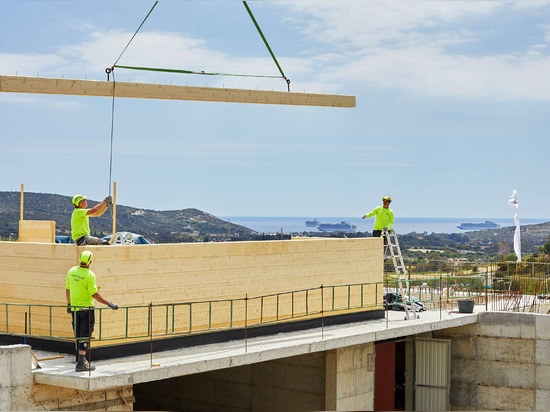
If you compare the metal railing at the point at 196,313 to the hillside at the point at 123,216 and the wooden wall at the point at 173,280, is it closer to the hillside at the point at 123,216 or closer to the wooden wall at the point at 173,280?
the wooden wall at the point at 173,280

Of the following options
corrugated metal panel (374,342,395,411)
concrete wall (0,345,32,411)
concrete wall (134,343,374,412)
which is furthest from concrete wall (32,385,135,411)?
corrugated metal panel (374,342,395,411)

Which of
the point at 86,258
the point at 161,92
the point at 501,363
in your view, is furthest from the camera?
the point at 501,363

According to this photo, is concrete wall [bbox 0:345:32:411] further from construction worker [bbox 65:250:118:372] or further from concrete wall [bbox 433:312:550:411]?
concrete wall [bbox 433:312:550:411]

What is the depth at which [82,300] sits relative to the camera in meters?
17.2

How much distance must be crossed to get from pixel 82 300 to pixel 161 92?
785 centimetres

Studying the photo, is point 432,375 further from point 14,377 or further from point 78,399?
point 14,377

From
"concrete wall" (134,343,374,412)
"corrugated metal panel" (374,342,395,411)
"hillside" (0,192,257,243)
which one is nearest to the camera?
"concrete wall" (134,343,374,412)

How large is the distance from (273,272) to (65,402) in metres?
6.68

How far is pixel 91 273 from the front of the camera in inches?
678

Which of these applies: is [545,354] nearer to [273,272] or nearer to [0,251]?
[273,272]

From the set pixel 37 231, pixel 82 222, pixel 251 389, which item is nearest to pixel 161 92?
pixel 37 231

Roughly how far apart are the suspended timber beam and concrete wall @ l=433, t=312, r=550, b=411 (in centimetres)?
753

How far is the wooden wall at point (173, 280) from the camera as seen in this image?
19031 millimetres

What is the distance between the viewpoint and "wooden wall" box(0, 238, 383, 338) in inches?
749
